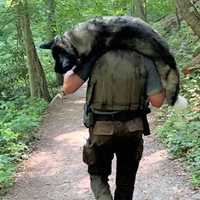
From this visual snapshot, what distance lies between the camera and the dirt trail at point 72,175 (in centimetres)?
695

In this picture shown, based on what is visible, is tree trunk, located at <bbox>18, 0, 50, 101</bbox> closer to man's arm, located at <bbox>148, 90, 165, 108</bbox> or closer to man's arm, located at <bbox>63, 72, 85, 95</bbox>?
man's arm, located at <bbox>63, 72, 85, 95</bbox>

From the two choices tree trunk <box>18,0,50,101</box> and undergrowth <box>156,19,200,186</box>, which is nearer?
undergrowth <box>156,19,200,186</box>

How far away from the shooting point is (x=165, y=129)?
10.2m

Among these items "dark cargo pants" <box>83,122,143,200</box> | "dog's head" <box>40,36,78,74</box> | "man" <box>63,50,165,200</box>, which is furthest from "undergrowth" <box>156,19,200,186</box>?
"dog's head" <box>40,36,78,74</box>

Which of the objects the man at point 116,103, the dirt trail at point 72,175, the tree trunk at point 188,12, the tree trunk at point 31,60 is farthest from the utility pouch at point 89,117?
the tree trunk at point 31,60

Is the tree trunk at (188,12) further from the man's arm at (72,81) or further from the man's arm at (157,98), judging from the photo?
the man's arm at (72,81)

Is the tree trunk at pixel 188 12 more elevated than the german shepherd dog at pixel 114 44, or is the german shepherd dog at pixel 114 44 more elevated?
the german shepherd dog at pixel 114 44

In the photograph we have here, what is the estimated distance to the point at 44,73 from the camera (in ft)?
63.6

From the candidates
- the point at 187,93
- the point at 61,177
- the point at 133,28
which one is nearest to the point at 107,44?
the point at 133,28

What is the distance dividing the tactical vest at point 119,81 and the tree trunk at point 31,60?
12.4m

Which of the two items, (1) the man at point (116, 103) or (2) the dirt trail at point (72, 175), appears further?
(2) the dirt trail at point (72, 175)

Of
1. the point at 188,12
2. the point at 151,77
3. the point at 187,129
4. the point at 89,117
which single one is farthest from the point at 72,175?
the point at 188,12

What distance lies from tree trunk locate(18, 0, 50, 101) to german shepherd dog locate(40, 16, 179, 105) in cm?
1231

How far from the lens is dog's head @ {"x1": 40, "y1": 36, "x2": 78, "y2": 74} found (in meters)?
3.97
